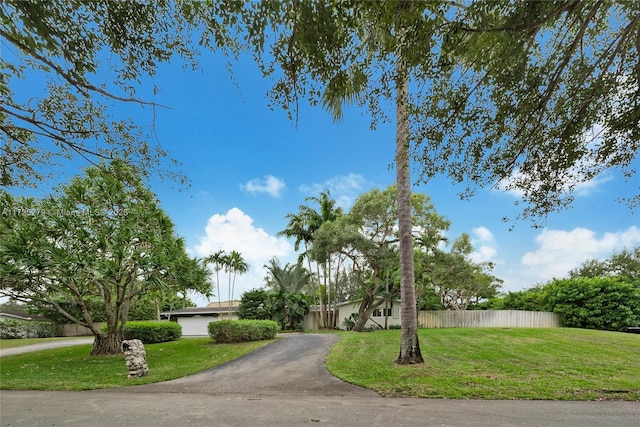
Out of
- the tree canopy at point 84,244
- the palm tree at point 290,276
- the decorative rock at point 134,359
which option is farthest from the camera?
the palm tree at point 290,276

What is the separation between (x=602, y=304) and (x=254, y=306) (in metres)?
22.6

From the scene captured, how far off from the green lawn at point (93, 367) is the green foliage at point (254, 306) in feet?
35.5

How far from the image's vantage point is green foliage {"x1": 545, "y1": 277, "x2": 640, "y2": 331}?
69.6ft

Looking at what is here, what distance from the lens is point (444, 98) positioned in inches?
219

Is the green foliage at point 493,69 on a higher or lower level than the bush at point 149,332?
higher

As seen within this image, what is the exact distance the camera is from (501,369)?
920 cm

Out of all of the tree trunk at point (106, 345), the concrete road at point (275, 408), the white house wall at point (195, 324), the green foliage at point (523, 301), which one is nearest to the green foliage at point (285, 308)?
the white house wall at point (195, 324)

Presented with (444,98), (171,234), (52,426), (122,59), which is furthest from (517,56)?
(171,234)

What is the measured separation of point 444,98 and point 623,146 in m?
3.16

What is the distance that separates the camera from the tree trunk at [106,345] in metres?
14.2

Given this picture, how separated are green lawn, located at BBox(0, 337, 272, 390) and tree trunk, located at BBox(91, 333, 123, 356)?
461 millimetres

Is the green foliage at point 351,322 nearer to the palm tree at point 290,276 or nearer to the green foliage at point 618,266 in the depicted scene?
the palm tree at point 290,276

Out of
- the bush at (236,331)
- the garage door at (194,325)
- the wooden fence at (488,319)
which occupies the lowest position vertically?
the garage door at (194,325)


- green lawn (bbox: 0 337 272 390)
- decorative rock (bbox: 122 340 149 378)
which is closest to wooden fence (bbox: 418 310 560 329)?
green lawn (bbox: 0 337 272 390)
